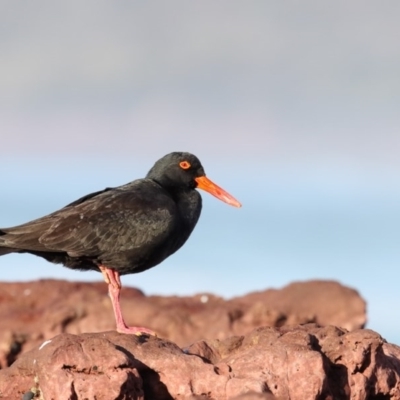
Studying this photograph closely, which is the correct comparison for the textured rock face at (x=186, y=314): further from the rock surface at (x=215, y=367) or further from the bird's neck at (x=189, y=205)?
the rock surface at (x=215, y=367)

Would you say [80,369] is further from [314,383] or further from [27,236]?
[27,236]

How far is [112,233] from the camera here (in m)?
11.6

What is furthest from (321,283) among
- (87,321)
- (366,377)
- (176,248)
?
(366,377)

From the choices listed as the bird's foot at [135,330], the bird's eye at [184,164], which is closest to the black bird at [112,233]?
the bird's eye at [184,164]

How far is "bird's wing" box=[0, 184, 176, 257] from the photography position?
38.1ft

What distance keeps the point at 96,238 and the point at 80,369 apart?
3794mm

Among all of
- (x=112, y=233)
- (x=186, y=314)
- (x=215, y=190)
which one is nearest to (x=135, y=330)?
(x=112, y=233)

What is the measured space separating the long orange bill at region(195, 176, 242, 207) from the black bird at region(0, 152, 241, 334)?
2.67 feet

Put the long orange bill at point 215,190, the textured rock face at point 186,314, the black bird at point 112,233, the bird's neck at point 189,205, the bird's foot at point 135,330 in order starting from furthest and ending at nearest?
the textured rock face at point 186,314 < the long orange bill at point 215,190 < the bird's neck at point 189,205 < the black bird at point 112,233 < the bird's foot at point 135,330

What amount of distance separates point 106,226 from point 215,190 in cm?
201

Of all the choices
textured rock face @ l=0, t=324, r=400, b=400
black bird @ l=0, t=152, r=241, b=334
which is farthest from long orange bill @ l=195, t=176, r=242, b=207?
textured rock face @ l=0, t=324, r=400, b=400

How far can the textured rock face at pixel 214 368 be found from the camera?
7922mm

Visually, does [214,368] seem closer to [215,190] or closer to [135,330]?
[135,330]

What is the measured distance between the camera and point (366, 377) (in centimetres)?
886
